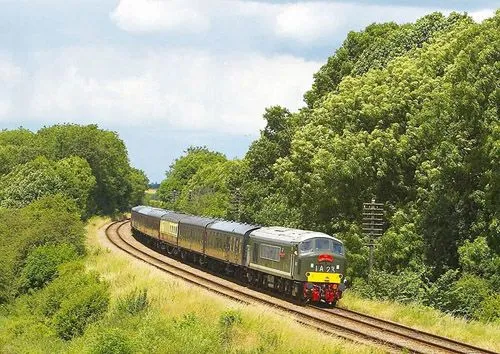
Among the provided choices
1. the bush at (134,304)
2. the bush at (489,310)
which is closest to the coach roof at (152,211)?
the bush at (134,304)

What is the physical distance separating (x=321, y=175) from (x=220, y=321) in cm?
2744

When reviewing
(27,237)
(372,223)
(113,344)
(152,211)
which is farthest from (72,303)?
(152,211)

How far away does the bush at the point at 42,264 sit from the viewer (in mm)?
48062

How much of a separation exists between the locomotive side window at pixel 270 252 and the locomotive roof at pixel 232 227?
11.9 ft

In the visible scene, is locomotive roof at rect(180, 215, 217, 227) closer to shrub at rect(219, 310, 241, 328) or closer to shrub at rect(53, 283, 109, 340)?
shrub at rect(53, 283, 109, 340)

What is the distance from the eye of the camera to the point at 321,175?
52812 millimetres

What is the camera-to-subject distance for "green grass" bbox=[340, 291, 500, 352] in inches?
1078

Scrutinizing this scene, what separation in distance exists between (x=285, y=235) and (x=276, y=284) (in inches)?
95.0

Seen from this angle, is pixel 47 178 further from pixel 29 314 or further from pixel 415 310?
pixel 415 310

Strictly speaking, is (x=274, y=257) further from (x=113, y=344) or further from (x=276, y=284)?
(x=113, y=344)

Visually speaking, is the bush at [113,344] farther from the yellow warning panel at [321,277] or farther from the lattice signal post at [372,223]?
the lattice signal post at [372,223]

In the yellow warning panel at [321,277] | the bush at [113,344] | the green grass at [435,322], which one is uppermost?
the yellow warning panel at [321,277]

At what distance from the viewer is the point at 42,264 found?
49.3 meters

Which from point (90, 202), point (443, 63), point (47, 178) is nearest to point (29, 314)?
point (443, 63)
